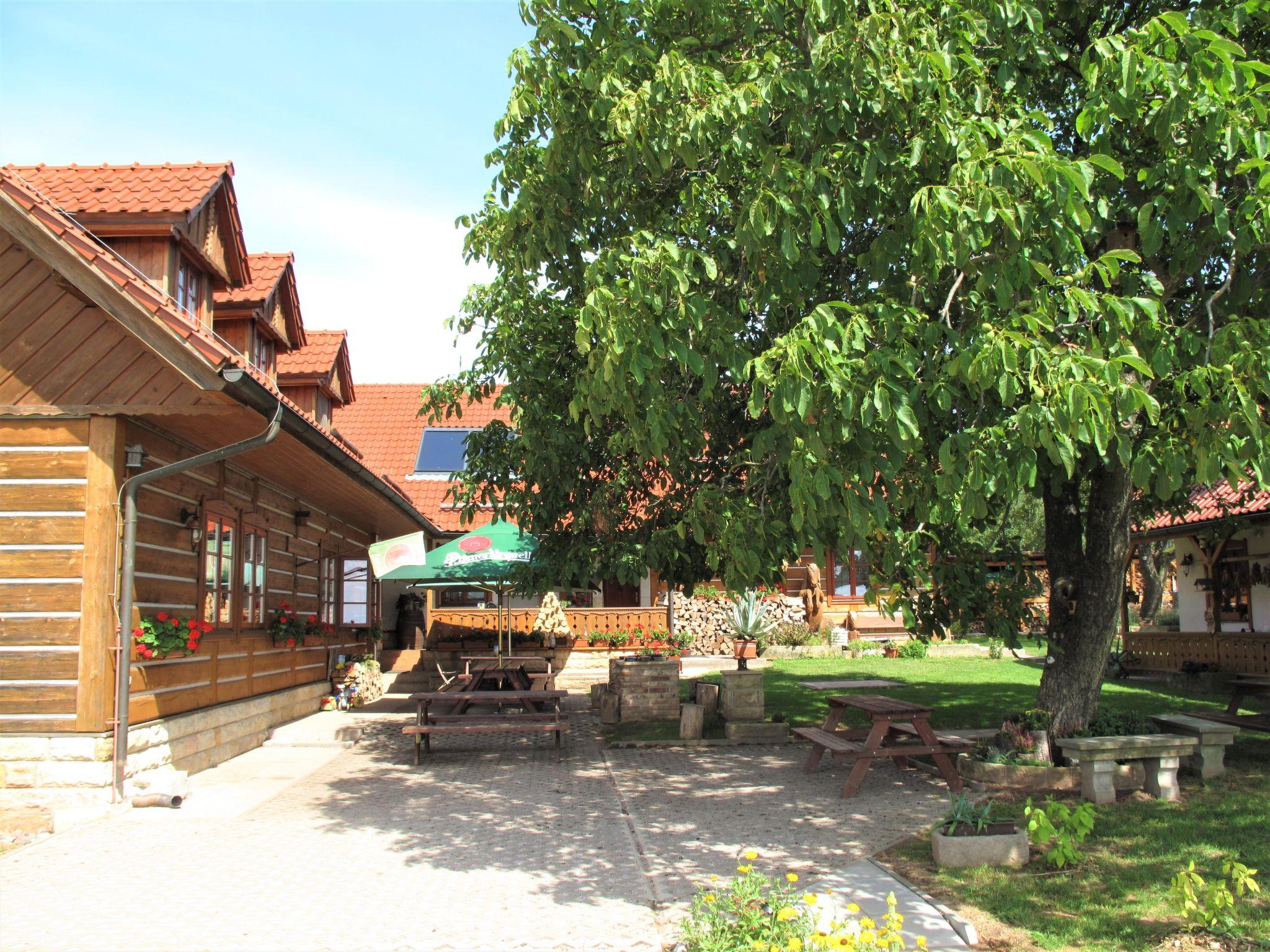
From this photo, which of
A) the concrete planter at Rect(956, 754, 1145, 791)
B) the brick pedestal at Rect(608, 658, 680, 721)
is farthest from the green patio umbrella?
the concrete planter at Rect(956, 754, 1145, 791)

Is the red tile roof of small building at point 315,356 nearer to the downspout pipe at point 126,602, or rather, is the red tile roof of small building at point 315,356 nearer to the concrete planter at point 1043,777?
the downspout pipe at point 126,602

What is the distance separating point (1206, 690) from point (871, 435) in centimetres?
1367

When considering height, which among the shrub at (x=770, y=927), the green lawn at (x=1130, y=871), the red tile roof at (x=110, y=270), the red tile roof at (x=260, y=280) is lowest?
the green lawn at (x=1130, y=871)

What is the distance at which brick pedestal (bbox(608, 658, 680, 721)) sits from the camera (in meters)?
13.2

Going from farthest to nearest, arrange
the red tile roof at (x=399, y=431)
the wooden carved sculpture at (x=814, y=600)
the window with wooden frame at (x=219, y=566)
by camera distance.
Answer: the wooden carved sculpture at (x=814, y=600), the red tile roof at (x=399, y=431), the window with wooden frame at (x=219, y=566)

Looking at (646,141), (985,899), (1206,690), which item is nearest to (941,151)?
(646,141)

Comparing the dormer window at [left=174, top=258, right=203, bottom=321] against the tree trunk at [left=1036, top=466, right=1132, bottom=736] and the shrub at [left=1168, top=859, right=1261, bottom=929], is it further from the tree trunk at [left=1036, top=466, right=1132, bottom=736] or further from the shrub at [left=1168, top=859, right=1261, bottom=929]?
the shrub at [left=1168, top=859, right=1261, bottom=929]

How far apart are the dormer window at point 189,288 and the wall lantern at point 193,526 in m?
2.01

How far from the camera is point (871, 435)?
16.9 feet

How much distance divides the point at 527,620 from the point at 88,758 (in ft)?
38.6

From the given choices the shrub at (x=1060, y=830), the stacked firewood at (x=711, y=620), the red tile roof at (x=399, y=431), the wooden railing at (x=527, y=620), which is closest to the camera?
the shrub at (x=1060, y=830)

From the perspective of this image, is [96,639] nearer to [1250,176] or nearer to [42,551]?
[42,551]

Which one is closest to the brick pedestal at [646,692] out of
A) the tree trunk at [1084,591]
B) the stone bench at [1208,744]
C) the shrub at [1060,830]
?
the tree trunk at [1084,591]

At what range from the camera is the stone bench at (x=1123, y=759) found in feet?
24.7
